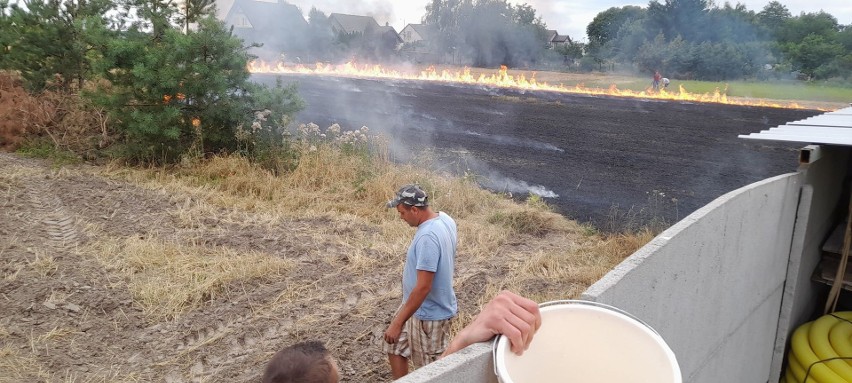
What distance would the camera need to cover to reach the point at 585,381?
175cm

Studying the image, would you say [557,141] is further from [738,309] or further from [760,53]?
[760,53]

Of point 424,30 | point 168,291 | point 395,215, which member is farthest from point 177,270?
point 424,30

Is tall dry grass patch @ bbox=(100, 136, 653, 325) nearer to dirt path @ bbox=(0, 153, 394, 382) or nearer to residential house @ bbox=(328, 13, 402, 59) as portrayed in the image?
dirt path @ bbox=(0, 153, 394, 382)

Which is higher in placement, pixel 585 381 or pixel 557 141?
pixel 585 381

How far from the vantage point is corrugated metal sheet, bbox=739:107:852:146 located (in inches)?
163

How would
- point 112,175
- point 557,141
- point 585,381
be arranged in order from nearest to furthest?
point 585,381
point 112,175
point 557,141

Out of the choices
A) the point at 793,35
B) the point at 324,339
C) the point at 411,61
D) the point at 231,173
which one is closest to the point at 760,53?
the point at 793,35

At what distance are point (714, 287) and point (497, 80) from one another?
130 ft

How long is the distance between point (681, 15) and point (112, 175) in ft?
162

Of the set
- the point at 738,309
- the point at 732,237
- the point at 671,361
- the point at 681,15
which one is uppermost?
the point at 681,15

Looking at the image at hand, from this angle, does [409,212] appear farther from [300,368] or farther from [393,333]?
[300,368]

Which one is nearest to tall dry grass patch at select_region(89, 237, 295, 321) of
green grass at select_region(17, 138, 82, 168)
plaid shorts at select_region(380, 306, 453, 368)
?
plaid shorts at select_region(380, 306, 453, 368)

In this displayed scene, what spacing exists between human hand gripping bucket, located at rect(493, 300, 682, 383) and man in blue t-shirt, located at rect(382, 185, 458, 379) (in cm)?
202

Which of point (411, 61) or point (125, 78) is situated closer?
point (125, 78)
